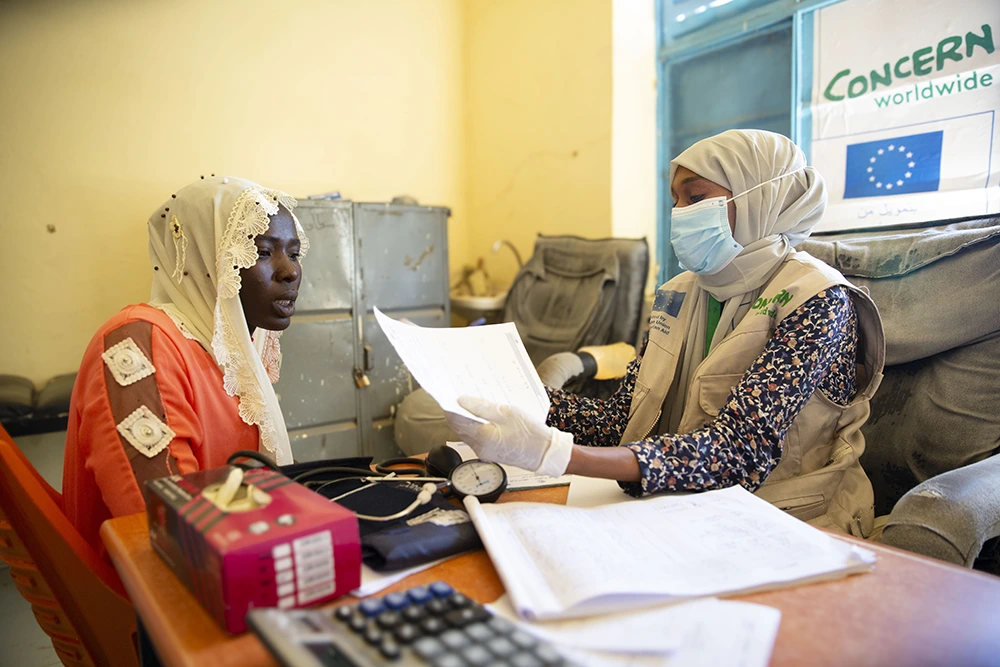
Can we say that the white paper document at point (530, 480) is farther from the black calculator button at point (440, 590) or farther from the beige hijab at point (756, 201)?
the beige hijab at point (756, 201)

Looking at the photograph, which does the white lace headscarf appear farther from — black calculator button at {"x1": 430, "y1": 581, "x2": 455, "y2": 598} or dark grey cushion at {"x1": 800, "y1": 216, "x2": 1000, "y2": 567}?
dark grey cushion at {"x1": 800, "y1": 216, "x2": 1000, "y2": 567}

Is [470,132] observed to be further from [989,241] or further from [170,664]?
[170,664]

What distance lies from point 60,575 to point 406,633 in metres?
0.83

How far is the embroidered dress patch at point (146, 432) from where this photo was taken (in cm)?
116

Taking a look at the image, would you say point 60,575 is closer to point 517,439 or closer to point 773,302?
point 517,439

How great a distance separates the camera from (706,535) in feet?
2.68

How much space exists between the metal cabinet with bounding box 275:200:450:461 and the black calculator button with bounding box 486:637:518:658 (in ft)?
7.26

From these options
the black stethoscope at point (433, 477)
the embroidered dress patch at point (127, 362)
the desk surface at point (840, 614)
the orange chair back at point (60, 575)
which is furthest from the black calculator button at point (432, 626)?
the embroidered dress patch at point (127, 362)

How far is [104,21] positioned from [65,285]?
1.16 m

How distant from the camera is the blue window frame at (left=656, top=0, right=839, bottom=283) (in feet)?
8.13

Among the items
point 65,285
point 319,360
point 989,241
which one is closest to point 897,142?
point 989,241

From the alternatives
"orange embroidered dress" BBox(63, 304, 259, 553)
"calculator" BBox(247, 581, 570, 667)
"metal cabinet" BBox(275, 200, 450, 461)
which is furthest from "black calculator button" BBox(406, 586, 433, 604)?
"metal cabinet" BBox(275, 200, 450, 461)

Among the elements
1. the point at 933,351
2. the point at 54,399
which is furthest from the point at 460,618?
the point at 54,399

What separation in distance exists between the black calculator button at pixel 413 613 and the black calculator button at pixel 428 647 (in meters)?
0.03
